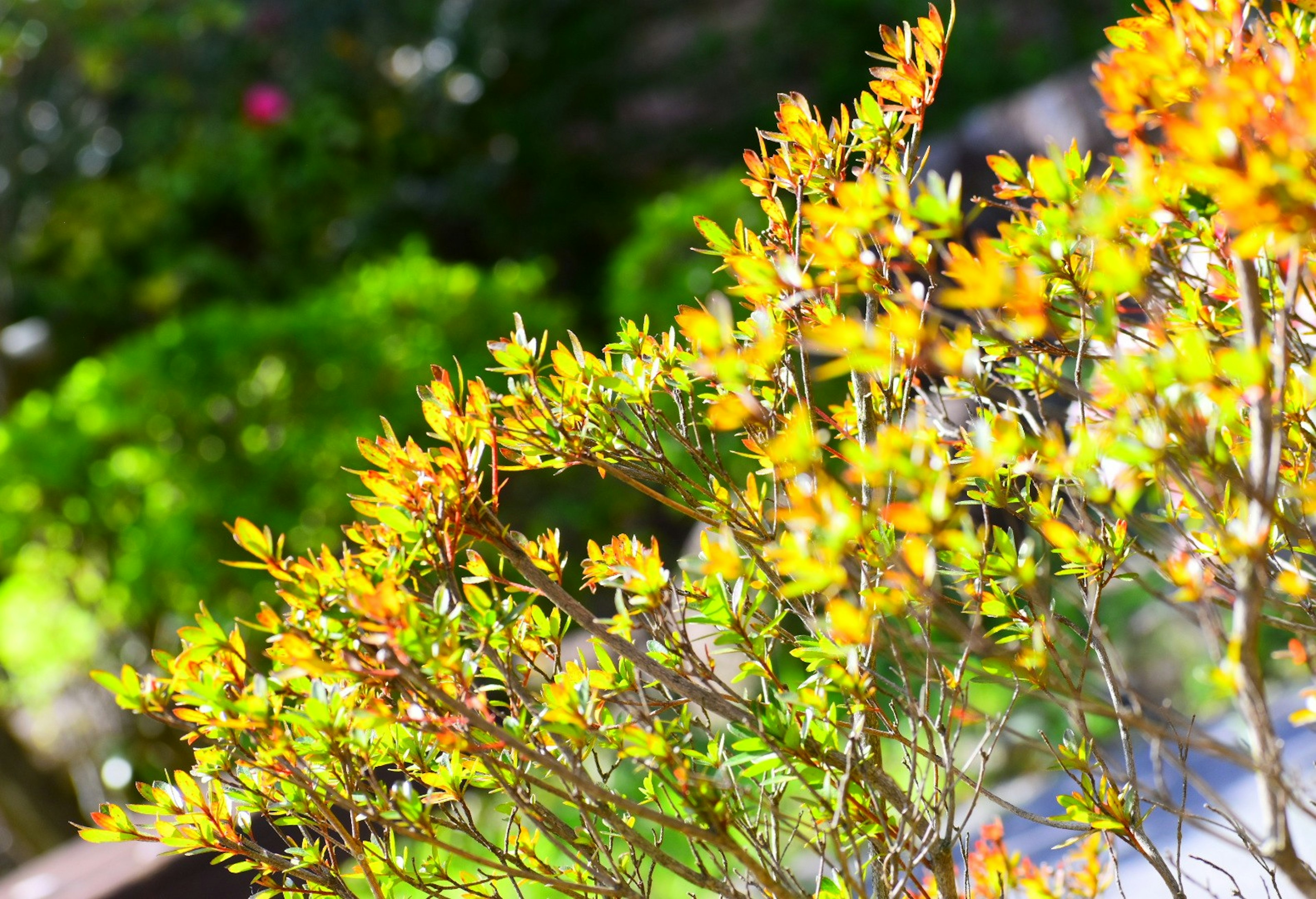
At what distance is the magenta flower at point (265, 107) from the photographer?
8844 mm

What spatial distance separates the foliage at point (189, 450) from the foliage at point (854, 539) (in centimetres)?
434

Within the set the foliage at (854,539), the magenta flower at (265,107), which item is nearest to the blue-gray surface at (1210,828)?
the foliage at (854,539)

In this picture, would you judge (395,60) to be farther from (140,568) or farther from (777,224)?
(777,224)

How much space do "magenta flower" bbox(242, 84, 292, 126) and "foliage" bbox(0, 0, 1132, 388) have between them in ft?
0.05

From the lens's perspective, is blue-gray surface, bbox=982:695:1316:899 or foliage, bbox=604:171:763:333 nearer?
blue-gray surface, bbox=982:695:1316:899

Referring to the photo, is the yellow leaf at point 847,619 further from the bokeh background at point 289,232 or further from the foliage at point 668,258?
the foliage at point 668,258

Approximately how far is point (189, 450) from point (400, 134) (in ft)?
14.4

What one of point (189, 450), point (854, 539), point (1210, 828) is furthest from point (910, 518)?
point (189, 450)

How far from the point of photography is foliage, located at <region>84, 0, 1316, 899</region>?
860 millimetres

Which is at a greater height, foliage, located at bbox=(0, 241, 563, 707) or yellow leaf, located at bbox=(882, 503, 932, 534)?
foliage, located at bbox=(0, 241, 563, 707)

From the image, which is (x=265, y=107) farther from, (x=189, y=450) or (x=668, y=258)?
(x=189, y=450)

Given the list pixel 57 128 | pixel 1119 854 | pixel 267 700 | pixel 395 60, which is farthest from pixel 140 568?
pixel 395 60

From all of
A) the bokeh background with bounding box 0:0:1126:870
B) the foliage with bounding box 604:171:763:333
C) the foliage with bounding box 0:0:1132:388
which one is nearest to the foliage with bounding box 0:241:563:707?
the bokeh background with bounding box 0:0:1126:870

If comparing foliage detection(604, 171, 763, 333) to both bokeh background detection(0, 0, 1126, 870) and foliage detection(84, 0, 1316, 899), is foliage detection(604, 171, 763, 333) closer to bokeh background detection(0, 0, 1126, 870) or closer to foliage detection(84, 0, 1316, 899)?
bokeh background detection(0, 0, 1126, 870)
